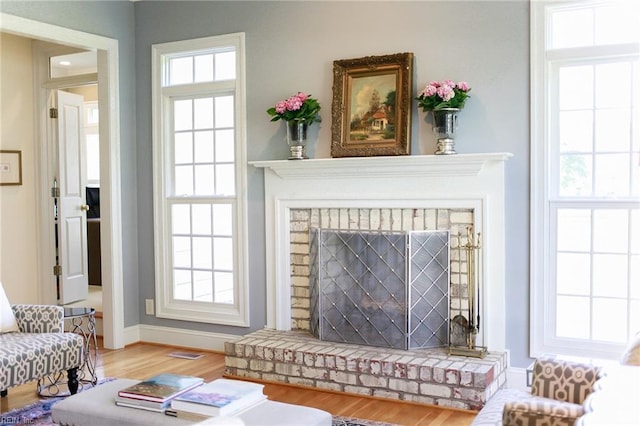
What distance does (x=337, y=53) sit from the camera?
4.73 metres

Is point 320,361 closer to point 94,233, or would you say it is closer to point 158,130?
point 158,130

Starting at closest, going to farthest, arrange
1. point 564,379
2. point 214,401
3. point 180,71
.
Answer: point 564,379, point 214,401, point 180,71

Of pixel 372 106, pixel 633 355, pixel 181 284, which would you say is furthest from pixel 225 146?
pixel 633 355

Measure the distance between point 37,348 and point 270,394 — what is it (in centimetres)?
141

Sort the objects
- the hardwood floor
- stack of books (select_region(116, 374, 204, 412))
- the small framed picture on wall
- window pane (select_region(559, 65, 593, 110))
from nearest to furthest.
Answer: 1. stack of books (select_region(116, 374, 204, 412))
2. the hardwood floor
3. window pane (select_region(559, 65, 593, 110))
4. the small framed picture on wall

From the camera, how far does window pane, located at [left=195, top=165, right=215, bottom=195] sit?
5.35 m

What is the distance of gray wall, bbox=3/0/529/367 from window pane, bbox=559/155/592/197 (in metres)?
0.22

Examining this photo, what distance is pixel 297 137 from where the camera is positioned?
187 inches

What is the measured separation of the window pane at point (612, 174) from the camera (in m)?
3.94

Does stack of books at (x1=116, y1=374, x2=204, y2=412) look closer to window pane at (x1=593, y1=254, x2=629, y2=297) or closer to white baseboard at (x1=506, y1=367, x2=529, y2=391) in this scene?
white baseboard at (x1=506, y1=367, x2=529, y2=391)

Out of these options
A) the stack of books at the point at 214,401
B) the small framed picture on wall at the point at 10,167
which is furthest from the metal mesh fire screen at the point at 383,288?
the small framed picture on wall at the point at 10,167


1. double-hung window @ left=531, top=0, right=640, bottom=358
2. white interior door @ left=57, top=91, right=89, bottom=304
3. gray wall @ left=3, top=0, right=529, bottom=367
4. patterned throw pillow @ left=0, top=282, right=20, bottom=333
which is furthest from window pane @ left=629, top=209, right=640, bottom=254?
white interior door @ left=57, top=91, right=89, bottom=304

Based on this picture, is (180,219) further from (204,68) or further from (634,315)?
(634,315)

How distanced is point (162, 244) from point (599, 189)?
3.36 metres
